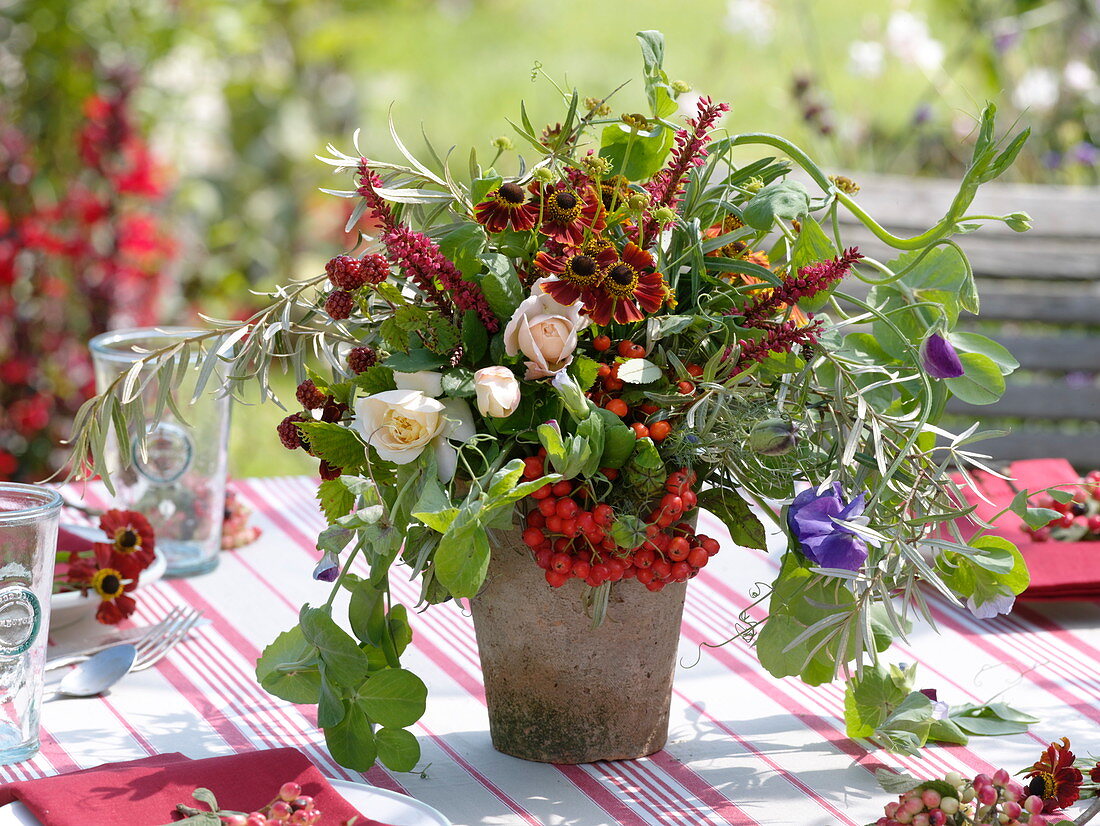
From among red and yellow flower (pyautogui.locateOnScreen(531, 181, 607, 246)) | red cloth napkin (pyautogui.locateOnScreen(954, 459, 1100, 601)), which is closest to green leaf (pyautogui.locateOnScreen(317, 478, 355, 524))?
red and yellow flower (pyautogui.locateOnScreen(531, 181, 607, 246))

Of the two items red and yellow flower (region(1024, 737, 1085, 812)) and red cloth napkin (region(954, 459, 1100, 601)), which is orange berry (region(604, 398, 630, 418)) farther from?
red cloth napkin (region(954, 459, 1100, 601))

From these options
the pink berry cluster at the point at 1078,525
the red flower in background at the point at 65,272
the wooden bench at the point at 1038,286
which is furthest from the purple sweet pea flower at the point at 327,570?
the red flower in background at the point at 65,272

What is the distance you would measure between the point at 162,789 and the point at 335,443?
0.75 ft

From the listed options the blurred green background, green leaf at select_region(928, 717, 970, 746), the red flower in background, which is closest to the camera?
green leaf at select_region(928, 717, 970, 746)

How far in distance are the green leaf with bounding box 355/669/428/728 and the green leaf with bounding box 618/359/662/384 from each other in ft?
0.78

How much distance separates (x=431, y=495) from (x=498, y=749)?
0.25 meters

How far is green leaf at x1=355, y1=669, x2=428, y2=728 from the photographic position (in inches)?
31.8

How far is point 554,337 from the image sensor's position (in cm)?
73

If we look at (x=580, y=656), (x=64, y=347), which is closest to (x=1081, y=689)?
(x=580, y=656)

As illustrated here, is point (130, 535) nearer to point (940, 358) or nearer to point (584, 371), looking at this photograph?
point (584, 371)

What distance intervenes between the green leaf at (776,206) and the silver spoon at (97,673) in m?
0.58

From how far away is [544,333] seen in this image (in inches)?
28.8

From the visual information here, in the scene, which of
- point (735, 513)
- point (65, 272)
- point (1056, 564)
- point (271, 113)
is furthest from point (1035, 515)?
point (271, 113)

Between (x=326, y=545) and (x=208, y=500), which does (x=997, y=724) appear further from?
(x=208, y=500)
